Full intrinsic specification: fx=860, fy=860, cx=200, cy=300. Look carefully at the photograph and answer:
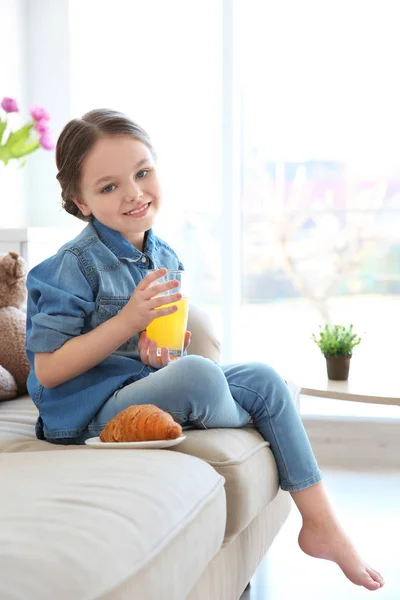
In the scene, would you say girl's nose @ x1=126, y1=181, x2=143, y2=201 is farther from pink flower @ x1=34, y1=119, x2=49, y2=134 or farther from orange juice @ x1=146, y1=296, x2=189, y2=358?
pink flower @ x1=34, y1=119, x2=49, y2=134

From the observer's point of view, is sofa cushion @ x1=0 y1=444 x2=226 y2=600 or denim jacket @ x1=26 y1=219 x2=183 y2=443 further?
denim jacket @ x1=26 y1=219 x2=183 y2=443

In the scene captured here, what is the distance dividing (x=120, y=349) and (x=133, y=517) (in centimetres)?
75

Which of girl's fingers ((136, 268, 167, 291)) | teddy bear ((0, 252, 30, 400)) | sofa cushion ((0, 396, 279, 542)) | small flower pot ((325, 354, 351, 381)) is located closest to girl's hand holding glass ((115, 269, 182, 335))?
girl's fingers ((136, 268, 167, 291))

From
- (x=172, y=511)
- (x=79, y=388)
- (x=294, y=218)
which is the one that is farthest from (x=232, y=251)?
(x=172, y=511)

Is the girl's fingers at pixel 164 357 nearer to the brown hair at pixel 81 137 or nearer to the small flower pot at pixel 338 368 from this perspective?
the brown hair at pixel 81 137

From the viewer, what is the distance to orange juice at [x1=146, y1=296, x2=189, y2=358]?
166 cm

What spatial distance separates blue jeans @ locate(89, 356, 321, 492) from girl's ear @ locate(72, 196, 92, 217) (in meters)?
0.41

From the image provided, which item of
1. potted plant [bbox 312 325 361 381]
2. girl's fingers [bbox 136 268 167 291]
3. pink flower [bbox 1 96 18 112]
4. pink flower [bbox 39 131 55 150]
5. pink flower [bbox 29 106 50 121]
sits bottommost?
potted plant [bbox 312 325 361 381]

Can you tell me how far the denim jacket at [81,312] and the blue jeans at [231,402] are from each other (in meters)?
0.05

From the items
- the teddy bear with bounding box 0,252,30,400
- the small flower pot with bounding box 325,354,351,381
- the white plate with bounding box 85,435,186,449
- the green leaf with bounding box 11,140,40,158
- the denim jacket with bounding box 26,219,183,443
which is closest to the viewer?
the white plate with bounding box 85,435,186,449

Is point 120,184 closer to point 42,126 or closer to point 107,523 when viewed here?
point 107,523

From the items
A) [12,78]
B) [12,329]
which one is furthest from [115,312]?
[12,78]

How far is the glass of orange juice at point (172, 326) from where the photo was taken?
5.42 ft

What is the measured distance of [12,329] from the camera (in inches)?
89.8
